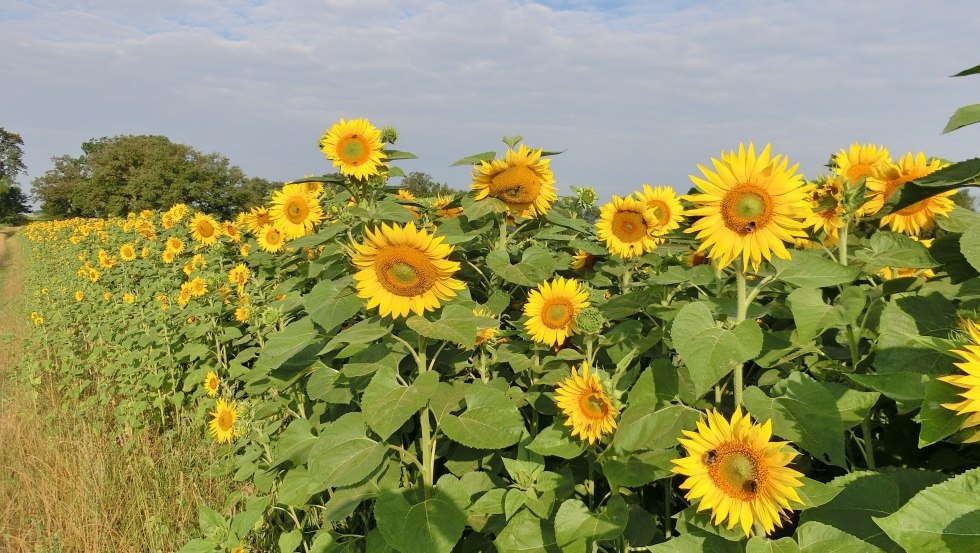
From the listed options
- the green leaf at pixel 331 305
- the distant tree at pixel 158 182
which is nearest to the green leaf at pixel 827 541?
the green leaf at pixel 331 305

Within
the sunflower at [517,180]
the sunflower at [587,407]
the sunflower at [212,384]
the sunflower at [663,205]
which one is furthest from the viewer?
the sunflower at [212,384]

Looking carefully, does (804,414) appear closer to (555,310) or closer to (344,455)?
(555,310)

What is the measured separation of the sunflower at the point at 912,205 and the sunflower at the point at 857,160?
159 mm

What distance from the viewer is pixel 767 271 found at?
1.75 metres

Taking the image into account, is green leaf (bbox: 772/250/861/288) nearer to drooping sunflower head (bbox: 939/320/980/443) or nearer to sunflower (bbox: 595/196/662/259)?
drooping sunflower head (bbox: 939/320/980/443)

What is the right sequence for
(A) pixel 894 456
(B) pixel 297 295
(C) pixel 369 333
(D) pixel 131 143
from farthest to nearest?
(D) pixel 131 143 → (B) pixel 297 295 → (C) pixel 369 333 → (A) pixel 894 456

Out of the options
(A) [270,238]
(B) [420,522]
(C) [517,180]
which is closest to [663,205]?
(C) [517,180]

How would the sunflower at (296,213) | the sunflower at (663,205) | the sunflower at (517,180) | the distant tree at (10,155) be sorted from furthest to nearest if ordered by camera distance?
the distant tree at (10,155) → the sunflower at (296,213) → the sunflower at (663,205) → the sunflower at (517,180)

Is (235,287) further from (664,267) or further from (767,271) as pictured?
(767,271)

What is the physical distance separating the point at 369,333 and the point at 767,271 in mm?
1310

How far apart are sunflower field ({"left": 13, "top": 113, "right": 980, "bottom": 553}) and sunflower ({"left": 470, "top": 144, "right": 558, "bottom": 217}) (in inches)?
0.5

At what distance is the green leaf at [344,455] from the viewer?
201cm

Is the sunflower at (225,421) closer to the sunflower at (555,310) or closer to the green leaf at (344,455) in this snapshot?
the green leaf at (344,455)

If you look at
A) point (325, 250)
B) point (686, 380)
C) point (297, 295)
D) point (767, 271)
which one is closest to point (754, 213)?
point (767, 271)
